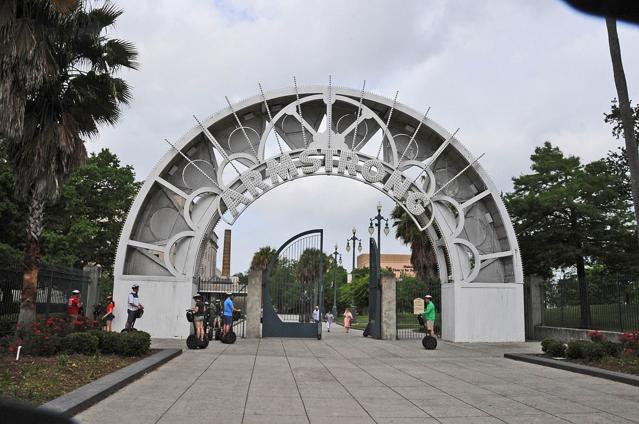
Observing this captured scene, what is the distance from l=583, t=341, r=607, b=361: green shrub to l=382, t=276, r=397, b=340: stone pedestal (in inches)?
382

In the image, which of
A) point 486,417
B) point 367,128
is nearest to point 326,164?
point 367,128

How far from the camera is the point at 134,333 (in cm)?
1387

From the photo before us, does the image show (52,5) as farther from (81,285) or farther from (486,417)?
(81,285)

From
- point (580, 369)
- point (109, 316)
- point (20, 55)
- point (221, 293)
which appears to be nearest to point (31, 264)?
point (20, 55)

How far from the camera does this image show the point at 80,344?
42.5 feet

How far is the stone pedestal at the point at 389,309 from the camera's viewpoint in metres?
23.3

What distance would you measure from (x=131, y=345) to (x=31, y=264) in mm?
3104

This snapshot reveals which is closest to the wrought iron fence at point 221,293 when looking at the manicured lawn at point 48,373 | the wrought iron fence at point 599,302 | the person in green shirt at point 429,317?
the person in green shirt at point 429,317

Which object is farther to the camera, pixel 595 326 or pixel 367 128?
pixel 367 128

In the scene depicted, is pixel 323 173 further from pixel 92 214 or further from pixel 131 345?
pixel 92 214

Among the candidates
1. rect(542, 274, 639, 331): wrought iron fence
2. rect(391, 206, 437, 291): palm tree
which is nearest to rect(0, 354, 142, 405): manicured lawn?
rect(542, 274, 639, 331): wrought iron fence

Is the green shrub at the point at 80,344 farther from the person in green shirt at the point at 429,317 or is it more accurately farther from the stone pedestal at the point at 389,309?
the stone pedestal at the point at 389,309

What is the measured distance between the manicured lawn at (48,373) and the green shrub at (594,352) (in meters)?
10.5

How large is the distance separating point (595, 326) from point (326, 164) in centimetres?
1139
